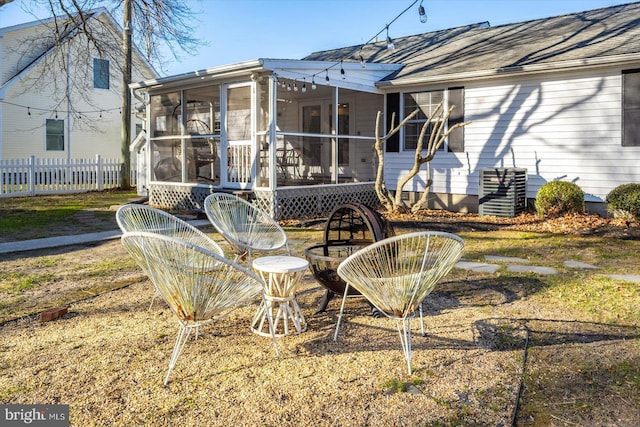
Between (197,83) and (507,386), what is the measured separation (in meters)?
9.69

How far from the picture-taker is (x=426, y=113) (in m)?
11.7

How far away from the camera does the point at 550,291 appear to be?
4875mm

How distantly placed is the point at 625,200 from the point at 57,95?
18.9 m

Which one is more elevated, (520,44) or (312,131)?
(520,44)

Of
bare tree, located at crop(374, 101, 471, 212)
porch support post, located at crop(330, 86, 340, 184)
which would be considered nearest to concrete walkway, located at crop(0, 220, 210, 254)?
porch support post, located at crop(330, 86, 340, 184)

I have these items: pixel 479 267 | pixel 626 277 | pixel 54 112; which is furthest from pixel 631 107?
pixel 54 112

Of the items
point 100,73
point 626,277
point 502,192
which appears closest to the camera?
point 626,277

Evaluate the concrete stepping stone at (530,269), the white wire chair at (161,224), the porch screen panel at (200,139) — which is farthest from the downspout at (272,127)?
the concrete stepping stone at (530,269)

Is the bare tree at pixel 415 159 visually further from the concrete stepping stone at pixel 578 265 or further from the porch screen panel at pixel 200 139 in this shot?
the concrete stepping stone at pixel 578 265

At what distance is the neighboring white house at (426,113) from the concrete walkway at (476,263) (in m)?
3.12

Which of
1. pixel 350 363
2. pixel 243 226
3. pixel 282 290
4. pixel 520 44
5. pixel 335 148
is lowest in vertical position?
pixel 350 363

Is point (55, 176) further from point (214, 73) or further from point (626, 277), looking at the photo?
point (626, 277)

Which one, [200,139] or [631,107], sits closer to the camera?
[631,107]

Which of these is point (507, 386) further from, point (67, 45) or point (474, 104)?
point (67, 45)
